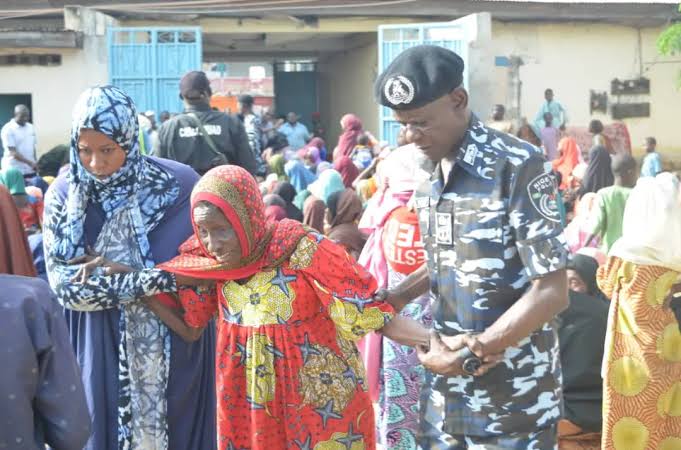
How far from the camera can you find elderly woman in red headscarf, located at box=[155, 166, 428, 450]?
11.5 feet

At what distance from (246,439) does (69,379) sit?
3.38 ft

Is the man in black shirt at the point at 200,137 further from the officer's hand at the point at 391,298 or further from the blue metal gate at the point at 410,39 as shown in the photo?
the blue metal gate at the point at 410,39

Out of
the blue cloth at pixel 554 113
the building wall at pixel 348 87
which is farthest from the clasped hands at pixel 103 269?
the building wall at pixel 348 87

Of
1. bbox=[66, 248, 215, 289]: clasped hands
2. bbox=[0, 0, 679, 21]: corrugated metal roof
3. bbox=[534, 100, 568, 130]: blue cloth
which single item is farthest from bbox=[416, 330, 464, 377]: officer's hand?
bbox=[534, 100, 568, 130]: blue cloth

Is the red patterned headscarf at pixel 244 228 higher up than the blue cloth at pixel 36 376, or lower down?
higher up

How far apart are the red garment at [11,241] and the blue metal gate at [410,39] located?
500 inches

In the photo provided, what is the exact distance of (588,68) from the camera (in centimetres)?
1777

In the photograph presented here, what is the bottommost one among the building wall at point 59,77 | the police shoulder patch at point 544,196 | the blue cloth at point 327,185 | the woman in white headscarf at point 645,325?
the woman in white headscarf at point 645,325

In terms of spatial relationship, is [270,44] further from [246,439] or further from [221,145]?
[246,439]

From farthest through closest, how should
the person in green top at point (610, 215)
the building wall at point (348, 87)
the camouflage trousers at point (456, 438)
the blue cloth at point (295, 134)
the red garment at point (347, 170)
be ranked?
the building wall at point (348, 87)
the blue cloth at point (295, 134)
the red garment at point (347, 170)
the person in green top at point (610, 215)
the camouflage trousers at point (456, 438)

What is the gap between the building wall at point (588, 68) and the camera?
17.3m

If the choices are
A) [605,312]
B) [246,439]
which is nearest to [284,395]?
[246,439]

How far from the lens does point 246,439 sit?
3676 mm

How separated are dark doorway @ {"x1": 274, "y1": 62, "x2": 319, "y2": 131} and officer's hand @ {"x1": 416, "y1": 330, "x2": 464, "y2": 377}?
22.5 meters
